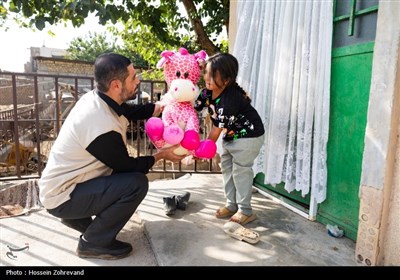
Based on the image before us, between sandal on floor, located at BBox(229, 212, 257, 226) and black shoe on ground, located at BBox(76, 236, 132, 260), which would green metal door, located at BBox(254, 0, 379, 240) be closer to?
sandal on floor, located at BBox(229, 212, 257, 226)

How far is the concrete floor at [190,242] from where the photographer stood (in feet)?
7.06

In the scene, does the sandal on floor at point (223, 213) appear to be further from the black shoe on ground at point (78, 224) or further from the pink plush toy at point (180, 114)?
the black shoe on ground at point (78, 224)

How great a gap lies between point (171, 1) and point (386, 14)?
200 inches

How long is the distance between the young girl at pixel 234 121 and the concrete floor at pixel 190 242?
0.33 m

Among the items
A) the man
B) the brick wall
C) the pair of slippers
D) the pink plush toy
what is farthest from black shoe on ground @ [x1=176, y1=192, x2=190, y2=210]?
the brick wall

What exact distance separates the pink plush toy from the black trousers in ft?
1.34

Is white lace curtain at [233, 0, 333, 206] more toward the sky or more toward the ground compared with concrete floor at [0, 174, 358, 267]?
more toward the sky

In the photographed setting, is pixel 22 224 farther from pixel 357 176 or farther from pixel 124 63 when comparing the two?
pixel 357 176

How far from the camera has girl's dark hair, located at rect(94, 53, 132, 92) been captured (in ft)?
6.79

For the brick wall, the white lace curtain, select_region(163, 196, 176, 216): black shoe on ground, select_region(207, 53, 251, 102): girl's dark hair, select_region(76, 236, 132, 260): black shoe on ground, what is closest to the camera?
select_region(76, 236, 132, 260): black shoe on ground

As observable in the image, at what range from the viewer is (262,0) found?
3.21 meters

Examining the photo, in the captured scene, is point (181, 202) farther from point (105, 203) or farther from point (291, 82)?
point (291, 82)

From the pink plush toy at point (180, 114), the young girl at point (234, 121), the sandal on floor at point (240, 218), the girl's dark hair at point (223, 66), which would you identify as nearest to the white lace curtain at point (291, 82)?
the young girl at point (234, 121)
